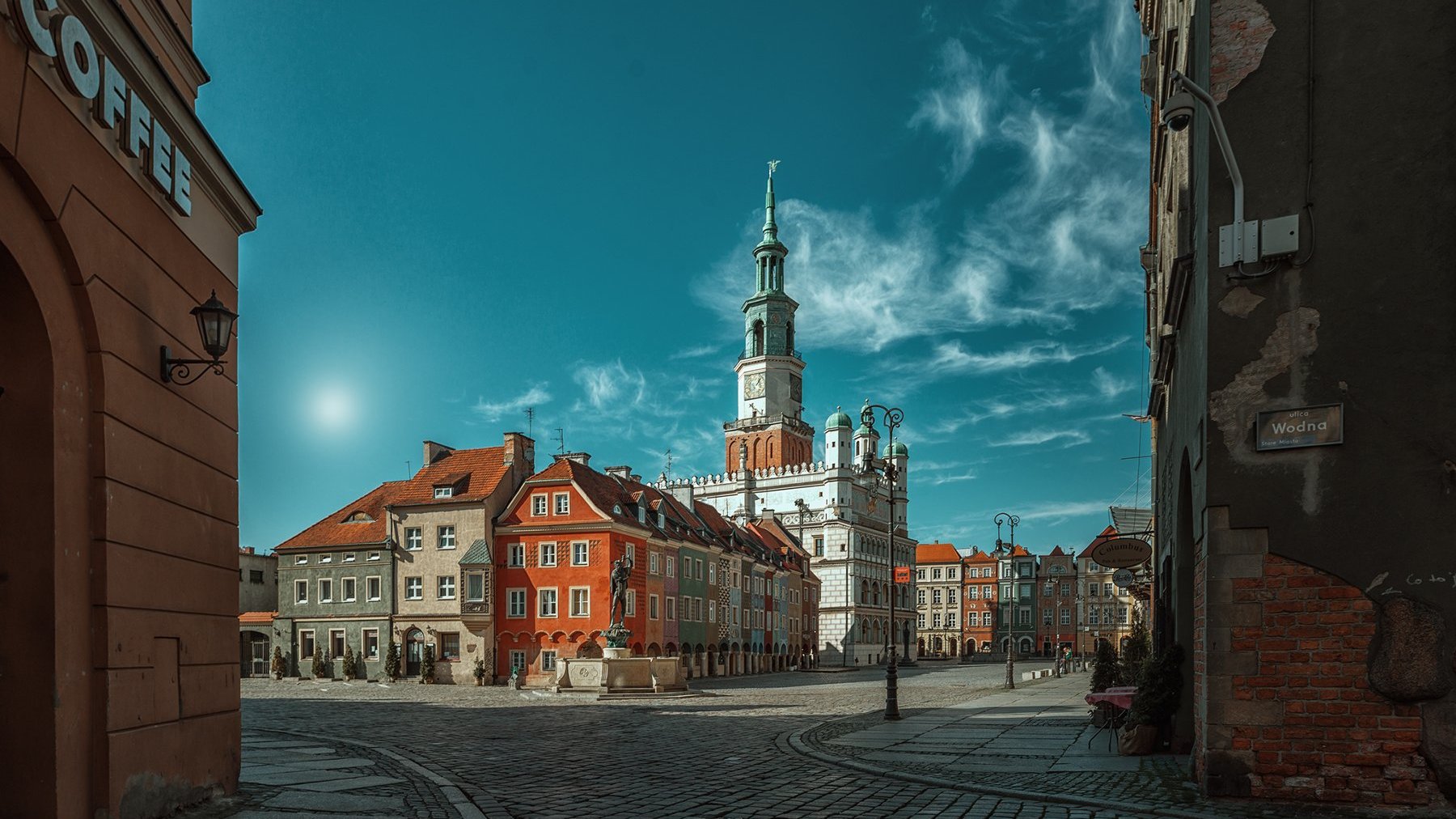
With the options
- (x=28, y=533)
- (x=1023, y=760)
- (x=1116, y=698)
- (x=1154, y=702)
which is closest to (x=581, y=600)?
(x=1116, y=698)

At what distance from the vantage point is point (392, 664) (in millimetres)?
50156

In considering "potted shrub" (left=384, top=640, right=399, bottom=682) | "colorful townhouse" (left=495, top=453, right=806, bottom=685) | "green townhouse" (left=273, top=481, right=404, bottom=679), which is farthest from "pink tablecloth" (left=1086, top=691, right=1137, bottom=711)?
"green townhouse" (left=273, top=481, right=404, bottom=679)

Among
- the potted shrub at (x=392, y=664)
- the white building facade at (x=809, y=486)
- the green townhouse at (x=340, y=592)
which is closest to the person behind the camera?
the potted shrub at (x=392, y=664)

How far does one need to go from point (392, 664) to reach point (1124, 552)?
122 feet

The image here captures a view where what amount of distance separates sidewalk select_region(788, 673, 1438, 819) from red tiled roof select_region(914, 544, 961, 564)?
120347 mm

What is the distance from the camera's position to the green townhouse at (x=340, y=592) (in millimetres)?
51906

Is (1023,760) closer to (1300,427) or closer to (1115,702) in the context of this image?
(1115,702)

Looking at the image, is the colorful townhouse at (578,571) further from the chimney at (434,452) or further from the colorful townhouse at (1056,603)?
the colorful townhouse at (1056,603)

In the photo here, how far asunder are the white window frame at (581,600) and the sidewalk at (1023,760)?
82.2ft

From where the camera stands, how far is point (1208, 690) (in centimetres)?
1116

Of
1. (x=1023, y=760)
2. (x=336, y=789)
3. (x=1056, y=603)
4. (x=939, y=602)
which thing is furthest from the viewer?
(x=939, y=602)

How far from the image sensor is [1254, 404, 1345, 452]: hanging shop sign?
11031mm

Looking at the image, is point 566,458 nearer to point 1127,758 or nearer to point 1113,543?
point 1113,543

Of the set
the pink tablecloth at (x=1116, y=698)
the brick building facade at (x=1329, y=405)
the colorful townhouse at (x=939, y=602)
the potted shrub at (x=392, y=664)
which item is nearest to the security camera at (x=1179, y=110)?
the brick building facade at (x=1329, y=405)
